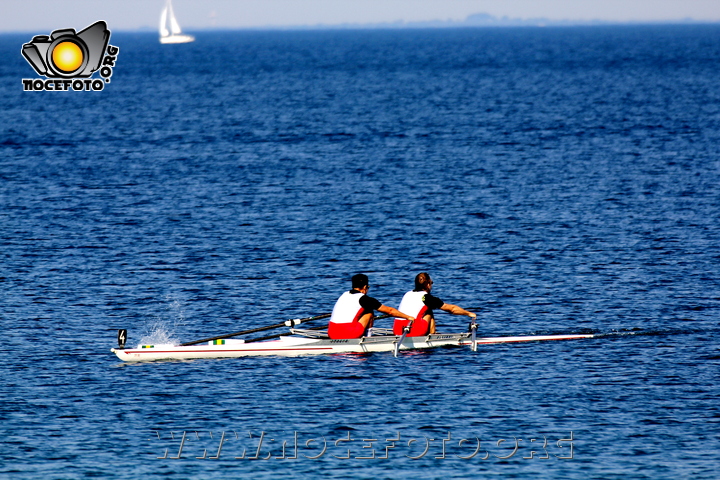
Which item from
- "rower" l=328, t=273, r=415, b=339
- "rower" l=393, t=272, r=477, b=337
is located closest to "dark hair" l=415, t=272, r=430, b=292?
"rower" l=393, t=272, r=477, b=337

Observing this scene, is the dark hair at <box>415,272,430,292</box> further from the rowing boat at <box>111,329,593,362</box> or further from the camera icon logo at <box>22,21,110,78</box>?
the camera icon logo at <box>22,21,110,78</box>

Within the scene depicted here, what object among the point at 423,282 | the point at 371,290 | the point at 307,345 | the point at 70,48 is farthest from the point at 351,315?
the point at 70,48

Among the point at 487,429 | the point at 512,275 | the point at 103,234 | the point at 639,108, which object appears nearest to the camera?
the point at 487,429

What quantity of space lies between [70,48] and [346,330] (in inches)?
1356

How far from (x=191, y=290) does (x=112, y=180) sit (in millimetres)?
23887

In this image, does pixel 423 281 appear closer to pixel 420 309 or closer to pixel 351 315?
pixel 420 309

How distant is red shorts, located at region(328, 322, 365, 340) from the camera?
80.2ft

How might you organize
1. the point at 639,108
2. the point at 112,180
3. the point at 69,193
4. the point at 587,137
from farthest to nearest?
1. the point at 639,108
2. the point at 587,137
3. the point at 112,180
4. the point at 69,193

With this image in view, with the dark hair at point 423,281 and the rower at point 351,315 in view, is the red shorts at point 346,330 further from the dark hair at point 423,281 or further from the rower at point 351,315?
the dark hair at point 423,281

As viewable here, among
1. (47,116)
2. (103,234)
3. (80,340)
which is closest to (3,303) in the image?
(80,340)

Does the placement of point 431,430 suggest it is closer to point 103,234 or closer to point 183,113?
point 103,234

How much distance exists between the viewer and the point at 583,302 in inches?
1155

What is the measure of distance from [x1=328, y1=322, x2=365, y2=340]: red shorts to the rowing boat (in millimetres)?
115

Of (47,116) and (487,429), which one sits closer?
(487,429)
